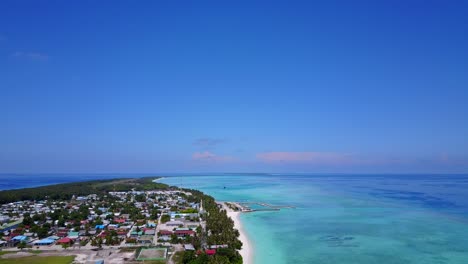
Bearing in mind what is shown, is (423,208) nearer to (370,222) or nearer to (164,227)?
(370,222)

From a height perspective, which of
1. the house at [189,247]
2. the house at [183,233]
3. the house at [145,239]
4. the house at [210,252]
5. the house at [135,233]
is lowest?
the house at [135,233]

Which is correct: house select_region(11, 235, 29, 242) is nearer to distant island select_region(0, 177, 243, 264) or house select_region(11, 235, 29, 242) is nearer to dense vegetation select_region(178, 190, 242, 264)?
distant island select_region(0, 177, 243, 264)

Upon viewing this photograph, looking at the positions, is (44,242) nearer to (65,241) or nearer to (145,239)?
(65,241)

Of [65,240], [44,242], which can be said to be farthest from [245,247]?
[44,242]

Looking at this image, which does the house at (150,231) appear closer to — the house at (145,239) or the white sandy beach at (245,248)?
the house at (145,239)

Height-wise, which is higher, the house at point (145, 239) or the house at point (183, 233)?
the house at point (183, 233)

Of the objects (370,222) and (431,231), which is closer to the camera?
(431,231)

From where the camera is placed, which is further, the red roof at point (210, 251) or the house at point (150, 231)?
the house at point (150, 231)

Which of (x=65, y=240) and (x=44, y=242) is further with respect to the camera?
(x=65, y=240)

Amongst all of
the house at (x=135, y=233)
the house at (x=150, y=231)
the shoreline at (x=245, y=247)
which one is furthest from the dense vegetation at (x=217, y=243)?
the house at (x=135, y=233)

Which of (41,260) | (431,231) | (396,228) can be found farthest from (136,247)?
(431,231)

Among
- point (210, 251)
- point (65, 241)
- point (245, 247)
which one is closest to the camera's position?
point (210, 251)
